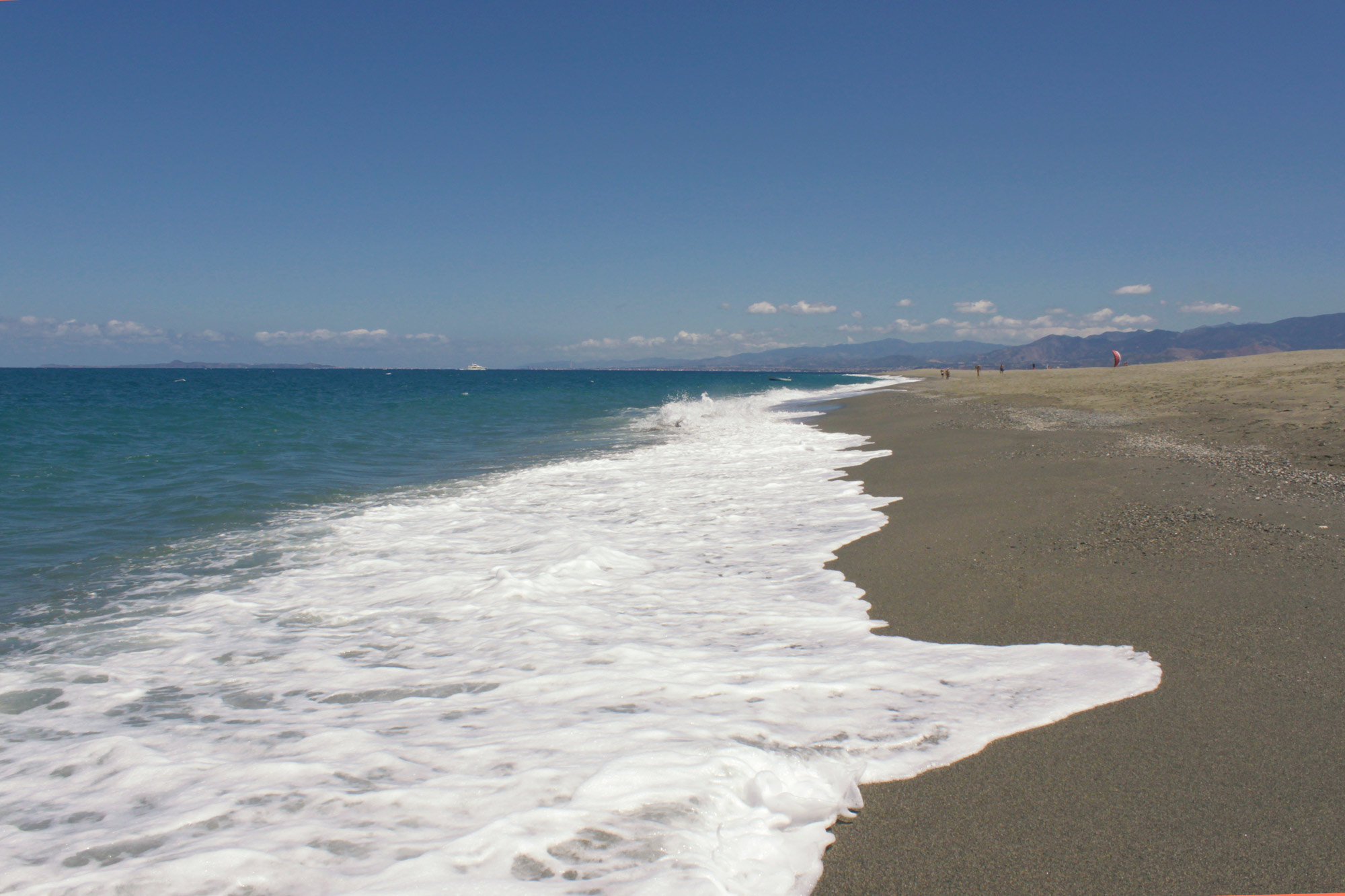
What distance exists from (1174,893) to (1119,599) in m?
3.27

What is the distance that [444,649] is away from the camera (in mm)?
4926

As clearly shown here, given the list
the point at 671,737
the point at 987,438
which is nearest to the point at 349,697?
the point at 671,737

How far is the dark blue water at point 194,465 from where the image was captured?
26.5ft

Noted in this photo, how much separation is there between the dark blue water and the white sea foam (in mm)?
2832

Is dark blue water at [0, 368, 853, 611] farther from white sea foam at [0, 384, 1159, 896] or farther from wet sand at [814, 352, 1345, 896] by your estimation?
wet sand at [814, 352, 1345, 896]

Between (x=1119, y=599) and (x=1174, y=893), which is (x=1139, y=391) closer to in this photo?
(x=1119, y=599)

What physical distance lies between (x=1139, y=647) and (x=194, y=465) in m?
17.8

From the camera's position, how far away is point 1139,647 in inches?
165

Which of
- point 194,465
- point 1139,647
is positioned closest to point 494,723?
point 1139,647

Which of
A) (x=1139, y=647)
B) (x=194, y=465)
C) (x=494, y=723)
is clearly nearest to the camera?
(x=494, y=723)

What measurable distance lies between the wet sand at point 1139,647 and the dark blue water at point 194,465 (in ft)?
25.3

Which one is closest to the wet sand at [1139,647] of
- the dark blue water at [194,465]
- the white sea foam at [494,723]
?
the white sea foam at [494,723]

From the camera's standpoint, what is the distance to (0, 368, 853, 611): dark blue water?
26.5 feet

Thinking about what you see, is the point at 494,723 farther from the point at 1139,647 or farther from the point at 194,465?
the point at 194,465
